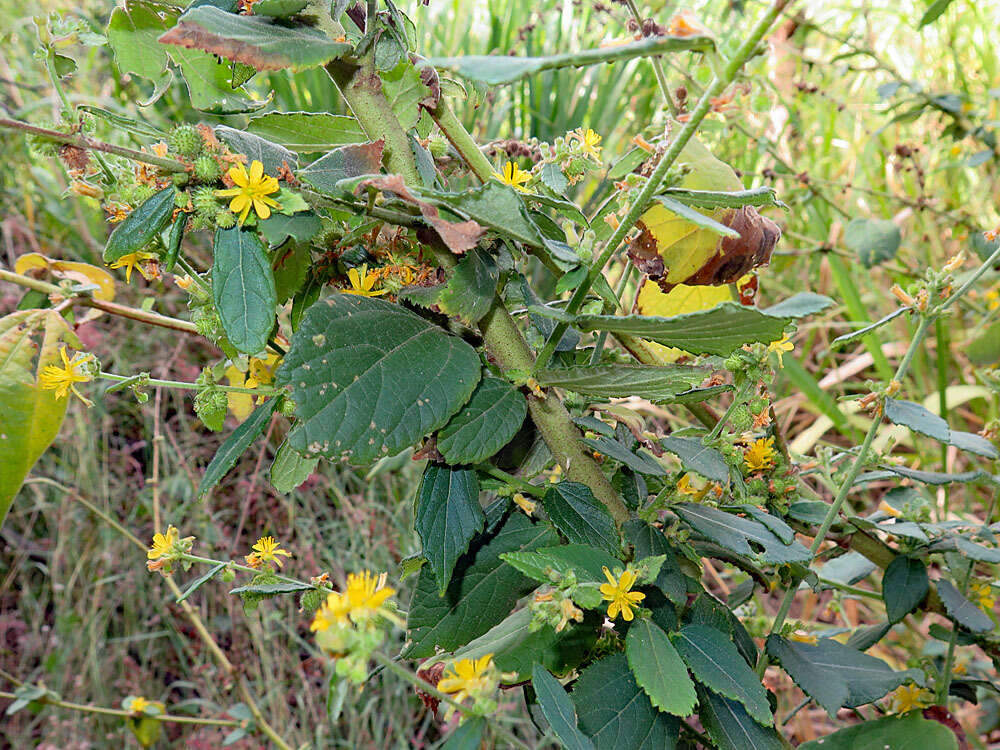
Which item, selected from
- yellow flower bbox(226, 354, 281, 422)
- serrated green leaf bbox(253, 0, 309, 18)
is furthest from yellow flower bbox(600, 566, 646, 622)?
serrated green leaf bbox(253, 0, 309, 18)

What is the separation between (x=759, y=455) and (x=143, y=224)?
453mm

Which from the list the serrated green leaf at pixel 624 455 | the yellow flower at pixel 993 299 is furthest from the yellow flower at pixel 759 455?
the yellow flower at pixel 993 299

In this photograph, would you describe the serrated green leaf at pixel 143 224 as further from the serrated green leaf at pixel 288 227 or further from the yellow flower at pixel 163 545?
the yellow flower at pixel 163 545

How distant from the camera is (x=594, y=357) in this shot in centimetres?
52

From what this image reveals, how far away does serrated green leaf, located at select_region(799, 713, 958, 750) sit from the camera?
0.55 m

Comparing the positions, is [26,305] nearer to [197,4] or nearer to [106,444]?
[197,4]

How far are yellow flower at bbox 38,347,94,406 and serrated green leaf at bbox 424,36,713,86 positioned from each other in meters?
0.34

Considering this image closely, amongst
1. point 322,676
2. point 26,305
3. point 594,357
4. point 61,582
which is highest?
point 594,357

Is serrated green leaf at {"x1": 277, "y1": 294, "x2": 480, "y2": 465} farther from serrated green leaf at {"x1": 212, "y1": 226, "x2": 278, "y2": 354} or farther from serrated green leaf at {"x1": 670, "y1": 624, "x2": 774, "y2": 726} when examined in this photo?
serrated green leaf at {"x1": 670, "y1": 624, "x2": 774, "y2": 726}

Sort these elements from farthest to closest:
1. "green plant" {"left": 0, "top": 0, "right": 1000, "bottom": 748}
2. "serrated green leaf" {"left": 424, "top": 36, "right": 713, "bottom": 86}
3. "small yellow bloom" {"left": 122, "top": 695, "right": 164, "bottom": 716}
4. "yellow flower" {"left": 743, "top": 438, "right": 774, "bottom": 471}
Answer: "small yellow bloom" {"left": 122, "top": 695, "right": 164, "bottom": 716} → "yellow flower" {"left": 743, "top": 438, "right": 774, "bottom": 471} → "green plant" {"left": 0, "top": 0, "right": 1000, "bottom": 748} → "serrated green leaf" {"left": 424, "top": 36, "right": 713, "bottom": 86}

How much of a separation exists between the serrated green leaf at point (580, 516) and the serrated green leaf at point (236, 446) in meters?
0.18

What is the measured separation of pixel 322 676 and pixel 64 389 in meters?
1.17

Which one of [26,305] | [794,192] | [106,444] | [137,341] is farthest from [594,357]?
[137,341]

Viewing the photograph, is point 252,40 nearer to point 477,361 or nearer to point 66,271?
point 477,361
